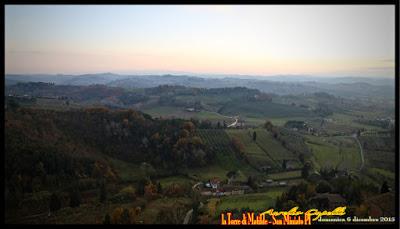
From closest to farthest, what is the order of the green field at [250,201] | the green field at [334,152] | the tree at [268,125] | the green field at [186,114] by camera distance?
the green field at [250,201], the green field at [334,152], the tree at [268,125], the green field at [186,114]

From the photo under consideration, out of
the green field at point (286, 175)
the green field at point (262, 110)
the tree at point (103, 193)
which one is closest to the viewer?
the tree at point (103, 193)

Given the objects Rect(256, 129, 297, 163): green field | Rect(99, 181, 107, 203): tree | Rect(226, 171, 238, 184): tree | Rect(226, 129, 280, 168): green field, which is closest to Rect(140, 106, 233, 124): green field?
Rect(226, 129, 280, 168): green field

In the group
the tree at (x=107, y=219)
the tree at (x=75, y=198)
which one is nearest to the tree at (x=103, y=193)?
the tree at (x=75, y=198)

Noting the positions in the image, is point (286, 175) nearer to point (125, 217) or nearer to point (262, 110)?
point (125, 217)

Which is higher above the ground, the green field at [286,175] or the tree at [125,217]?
the tree at [125,217]

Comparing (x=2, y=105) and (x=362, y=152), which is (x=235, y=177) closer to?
(x=362, y=152)

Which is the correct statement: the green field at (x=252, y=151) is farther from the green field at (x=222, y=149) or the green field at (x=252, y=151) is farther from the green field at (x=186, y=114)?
the green field at (x=186, y=114)

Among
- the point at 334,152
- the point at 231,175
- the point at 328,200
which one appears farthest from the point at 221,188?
the point at 334,152

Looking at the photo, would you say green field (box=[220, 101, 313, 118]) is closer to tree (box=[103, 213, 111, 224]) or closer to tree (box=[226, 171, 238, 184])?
tree (box=[226, 171, 238, 184])
